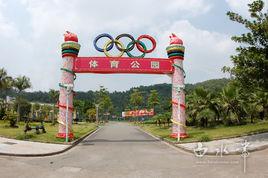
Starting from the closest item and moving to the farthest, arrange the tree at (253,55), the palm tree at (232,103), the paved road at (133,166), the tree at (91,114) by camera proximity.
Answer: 1. the paved road at (133,166)
2. the tree at (253,55)
3. the palm tree at (232,103)
4. the tree at (91,114)

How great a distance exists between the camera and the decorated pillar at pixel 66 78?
23844mm

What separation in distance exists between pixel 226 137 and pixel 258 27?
7.25 m

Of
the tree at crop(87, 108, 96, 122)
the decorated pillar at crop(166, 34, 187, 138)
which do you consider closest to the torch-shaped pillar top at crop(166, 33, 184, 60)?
the decorated pillar at crop(166, 34, 187, 138)

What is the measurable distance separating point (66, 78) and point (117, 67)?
374cm

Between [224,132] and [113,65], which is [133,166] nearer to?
[113,65]

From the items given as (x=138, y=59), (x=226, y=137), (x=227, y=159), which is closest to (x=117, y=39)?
(x=138, y=59)

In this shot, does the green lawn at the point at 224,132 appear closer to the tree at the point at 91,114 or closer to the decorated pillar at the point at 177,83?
the decorated pillar at the point at 177,83

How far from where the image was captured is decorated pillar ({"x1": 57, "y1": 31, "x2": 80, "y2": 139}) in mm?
23844

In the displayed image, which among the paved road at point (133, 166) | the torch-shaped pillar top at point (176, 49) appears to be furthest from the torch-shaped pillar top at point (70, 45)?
the paved road at point (133, 166)

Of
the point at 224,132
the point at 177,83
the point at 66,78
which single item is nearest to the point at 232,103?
the point at 224,132

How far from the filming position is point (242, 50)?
71.0 ft

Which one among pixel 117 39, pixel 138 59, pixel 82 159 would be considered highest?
pixel 117 39

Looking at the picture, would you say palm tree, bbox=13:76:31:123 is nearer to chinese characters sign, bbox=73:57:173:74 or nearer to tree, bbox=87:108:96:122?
chinese characters sign, bbox=73:57:173:74

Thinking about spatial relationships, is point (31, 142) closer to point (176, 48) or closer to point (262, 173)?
point (176, 48)
